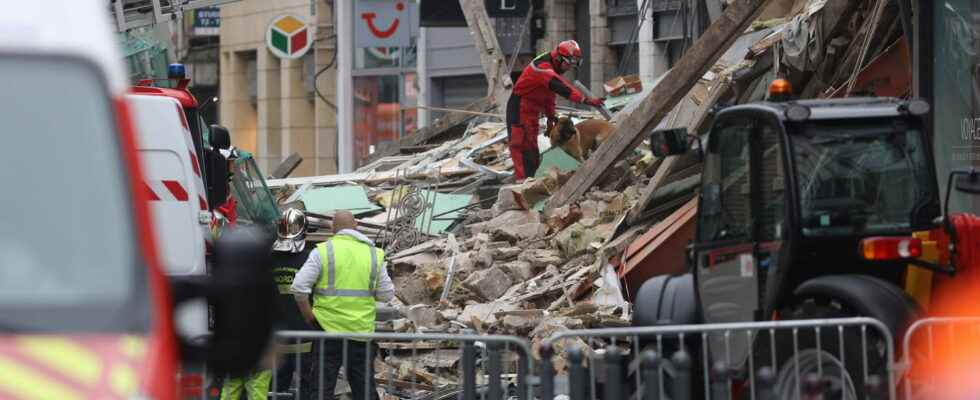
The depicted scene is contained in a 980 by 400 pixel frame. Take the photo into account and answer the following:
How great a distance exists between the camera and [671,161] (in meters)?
16.2

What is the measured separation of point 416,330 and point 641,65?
1608 cm

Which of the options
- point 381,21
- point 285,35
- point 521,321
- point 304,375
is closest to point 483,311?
point 521,321

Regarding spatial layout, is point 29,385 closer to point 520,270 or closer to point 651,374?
point 651,374

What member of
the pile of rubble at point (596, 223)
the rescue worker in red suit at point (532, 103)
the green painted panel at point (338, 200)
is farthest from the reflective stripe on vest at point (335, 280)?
the green painted panel at point (338, 200)

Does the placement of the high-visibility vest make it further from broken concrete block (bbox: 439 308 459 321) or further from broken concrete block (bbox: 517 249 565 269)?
broken concrete block (bbox: 517 249 565 269)

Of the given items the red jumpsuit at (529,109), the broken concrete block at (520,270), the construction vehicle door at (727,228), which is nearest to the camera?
the construction vehicle door at (727,228)

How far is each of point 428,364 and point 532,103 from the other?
7945 millimetres

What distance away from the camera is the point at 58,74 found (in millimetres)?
4809

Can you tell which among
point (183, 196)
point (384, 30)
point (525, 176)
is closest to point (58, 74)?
point (183, 196)

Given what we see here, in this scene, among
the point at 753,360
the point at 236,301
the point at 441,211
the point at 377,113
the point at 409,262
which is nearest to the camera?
the point at 236,301

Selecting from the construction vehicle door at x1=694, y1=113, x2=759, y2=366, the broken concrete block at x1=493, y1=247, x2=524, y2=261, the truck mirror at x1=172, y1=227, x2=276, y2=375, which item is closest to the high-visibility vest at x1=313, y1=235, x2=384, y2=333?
the construction vehicle door at x1=694, y1=113, x2=759, y2=366

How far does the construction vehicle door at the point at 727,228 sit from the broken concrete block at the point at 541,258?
6395 mm

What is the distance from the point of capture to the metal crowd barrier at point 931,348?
7926mm

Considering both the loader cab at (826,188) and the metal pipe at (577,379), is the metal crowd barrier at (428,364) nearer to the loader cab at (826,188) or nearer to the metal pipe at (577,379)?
the metal pipe at (577,379)
